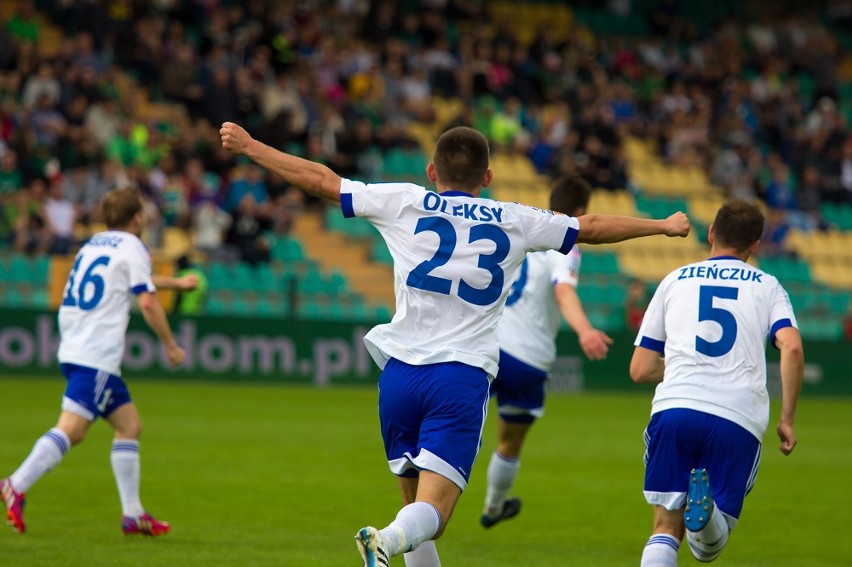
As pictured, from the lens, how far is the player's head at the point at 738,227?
6527mm

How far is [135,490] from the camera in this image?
8.55 metres

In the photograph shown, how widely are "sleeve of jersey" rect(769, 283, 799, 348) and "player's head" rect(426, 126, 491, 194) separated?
151 cm

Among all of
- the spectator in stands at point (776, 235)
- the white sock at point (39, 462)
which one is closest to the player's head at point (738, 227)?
the white sock at point (39, 462)

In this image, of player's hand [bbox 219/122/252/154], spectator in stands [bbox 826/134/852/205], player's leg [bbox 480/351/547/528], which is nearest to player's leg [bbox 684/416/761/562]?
player's hand [bbox 219/122/252/154]

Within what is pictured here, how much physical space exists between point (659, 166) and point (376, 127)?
23.5 feet

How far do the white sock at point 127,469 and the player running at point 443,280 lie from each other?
287 centimetres

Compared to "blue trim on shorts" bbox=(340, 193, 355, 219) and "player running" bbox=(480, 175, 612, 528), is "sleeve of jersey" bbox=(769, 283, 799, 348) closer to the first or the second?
"blue trim on shorts" bbox=(340, 193, 355, 219)

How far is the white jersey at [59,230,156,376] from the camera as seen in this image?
28.2 feet

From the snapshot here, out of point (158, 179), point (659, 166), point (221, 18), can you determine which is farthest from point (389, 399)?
point (659, 166)

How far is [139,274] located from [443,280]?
3.27m

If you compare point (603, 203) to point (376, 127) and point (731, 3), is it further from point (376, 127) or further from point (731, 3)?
point (731, 3)

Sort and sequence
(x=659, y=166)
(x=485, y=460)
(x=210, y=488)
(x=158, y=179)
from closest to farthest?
(x=210, y=488)
(x=485, y=460)
(x=158, y=179)
(x=659, y=166)

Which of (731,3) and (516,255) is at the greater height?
(731,3)

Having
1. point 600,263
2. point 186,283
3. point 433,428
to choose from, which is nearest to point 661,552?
point 433,428
